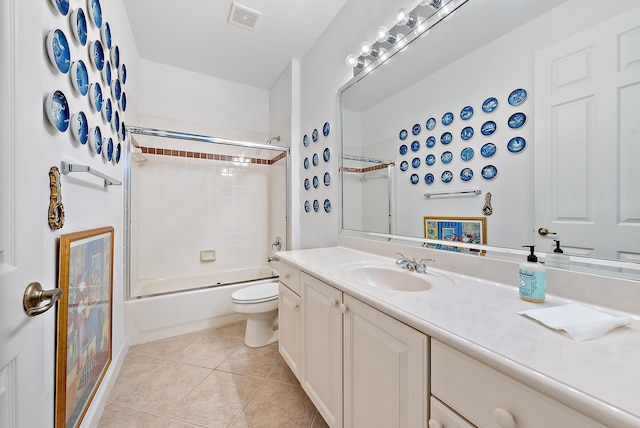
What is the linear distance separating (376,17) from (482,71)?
892mm

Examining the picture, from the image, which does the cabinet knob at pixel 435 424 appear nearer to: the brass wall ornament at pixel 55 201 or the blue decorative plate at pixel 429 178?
the blue decorative plate at pixel 429 178

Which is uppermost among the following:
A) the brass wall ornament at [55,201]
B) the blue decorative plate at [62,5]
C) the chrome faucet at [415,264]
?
the blue decorative plate at [62,5]

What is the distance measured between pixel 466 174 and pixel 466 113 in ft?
0.88

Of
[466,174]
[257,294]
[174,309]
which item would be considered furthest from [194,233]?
[466,174]

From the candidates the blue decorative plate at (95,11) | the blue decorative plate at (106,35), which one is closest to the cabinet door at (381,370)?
the blue decorative plate at (95,11)

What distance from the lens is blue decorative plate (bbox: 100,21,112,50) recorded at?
1313 mm

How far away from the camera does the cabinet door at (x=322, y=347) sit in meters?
0.99

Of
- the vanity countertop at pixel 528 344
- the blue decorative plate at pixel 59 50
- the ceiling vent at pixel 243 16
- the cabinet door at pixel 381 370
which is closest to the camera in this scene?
the vanity countertop at pixel 528 344

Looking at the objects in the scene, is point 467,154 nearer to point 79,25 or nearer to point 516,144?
point 516,144

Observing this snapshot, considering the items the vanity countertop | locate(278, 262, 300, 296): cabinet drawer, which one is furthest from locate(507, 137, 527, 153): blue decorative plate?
locate(278, 262, 300, 296): cabinet drawer

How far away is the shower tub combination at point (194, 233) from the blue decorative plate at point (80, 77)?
970 millimetres

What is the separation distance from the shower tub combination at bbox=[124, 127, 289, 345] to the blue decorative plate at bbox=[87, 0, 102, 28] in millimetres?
869

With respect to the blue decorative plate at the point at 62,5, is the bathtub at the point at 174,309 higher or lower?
lower

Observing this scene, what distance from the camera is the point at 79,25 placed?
3.30 ft
